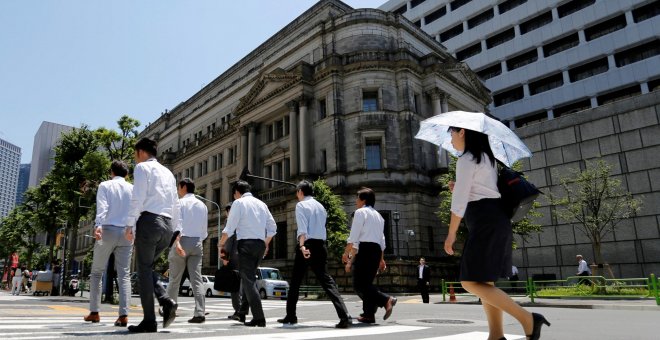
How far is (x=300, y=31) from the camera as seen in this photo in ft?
132

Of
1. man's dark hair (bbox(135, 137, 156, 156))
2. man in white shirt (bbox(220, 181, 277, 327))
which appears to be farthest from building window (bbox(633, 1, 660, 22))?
man's dark hair (bbox(135, 137, 156, 156))

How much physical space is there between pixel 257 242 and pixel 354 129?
26722 millimetres

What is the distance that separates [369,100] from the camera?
33.3 metres

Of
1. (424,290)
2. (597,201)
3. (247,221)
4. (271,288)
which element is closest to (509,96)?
(597,201)

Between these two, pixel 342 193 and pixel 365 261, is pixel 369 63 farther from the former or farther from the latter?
pixel 365 261

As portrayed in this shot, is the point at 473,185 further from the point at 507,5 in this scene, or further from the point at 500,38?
the point at 507,5

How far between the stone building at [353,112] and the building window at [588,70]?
522 inches

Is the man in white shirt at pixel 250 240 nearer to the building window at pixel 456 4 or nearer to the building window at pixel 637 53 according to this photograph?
the building window at pixel 637 53

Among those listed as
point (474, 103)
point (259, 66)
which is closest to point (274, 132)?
point (259, 66)

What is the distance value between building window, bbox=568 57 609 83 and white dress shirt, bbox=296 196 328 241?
50974 mm

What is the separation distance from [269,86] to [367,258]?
33.0m

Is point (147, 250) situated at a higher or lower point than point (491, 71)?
lower

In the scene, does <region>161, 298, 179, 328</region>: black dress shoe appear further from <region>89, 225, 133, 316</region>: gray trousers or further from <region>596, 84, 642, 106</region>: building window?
<region>596, 84, 642, 106</region>: building window

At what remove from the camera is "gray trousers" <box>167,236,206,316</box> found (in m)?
6.79
